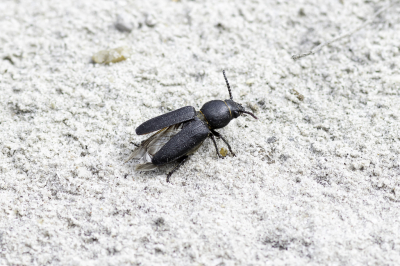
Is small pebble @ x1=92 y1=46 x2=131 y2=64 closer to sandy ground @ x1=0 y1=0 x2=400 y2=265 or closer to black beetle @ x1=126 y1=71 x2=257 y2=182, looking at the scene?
sandy ground @ x1=0 y1=0 x2=400 y2=265

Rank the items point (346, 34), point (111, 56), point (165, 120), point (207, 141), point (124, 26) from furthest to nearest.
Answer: point (124, 26) → point (346, 34) → point (111, 56) → point (207, 141) → point (165, 120)

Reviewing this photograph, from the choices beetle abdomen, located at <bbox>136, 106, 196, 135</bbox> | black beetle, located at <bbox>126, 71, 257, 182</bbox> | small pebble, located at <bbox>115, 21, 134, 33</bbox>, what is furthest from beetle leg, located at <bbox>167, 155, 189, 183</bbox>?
small pebble, located at <bbox>115, 21, 134, 33</bbox>

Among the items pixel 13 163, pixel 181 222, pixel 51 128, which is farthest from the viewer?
pixel 51 128

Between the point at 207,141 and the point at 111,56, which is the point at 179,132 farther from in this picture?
the point at 111,56

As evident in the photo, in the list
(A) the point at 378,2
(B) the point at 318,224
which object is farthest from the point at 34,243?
(A) the point at 378,2

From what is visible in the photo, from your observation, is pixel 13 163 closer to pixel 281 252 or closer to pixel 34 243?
pixel 34 243

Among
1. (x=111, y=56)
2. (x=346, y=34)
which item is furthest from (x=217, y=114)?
(x=346, y=34)
